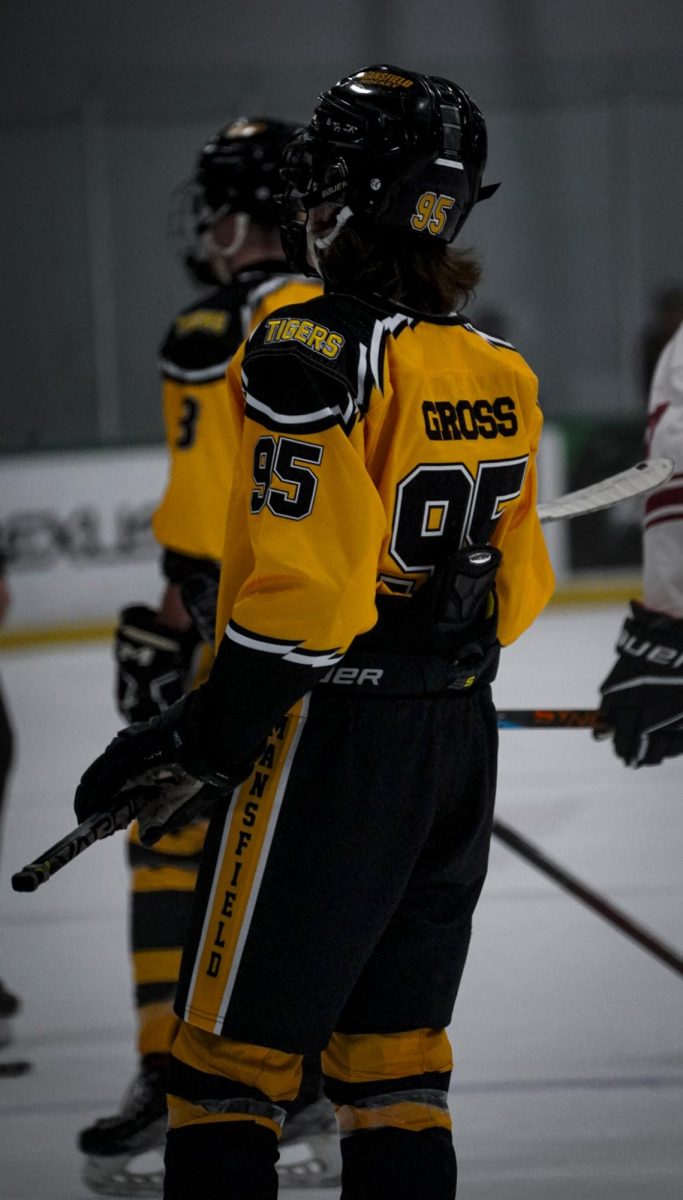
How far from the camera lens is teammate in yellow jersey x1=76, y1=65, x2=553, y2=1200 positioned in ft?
4.70

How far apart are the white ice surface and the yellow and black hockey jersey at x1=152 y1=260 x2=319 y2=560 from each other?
0.90m

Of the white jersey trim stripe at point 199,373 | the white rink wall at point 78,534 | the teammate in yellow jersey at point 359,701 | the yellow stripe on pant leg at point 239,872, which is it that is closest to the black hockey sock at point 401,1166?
the teammate in yellow jersey at point 359,701

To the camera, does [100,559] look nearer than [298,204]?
No

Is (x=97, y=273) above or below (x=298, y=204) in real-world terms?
below

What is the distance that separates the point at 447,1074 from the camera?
64.5 inches

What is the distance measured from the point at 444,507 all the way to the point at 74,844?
45 centimetres

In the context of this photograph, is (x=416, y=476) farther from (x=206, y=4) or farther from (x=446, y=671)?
(x=206, y=4)

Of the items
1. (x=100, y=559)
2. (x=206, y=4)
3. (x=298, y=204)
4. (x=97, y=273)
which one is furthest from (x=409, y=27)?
(x=298, y=204)

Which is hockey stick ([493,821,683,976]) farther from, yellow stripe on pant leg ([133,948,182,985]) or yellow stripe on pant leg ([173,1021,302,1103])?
yellow stripe on pant leg ([173,1021,302,1103])

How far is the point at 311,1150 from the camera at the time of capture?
2299 millimetres

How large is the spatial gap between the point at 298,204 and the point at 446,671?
0.47m

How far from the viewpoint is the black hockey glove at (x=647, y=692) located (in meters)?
2.08

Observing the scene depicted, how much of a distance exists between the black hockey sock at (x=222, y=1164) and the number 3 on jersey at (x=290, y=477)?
22.2 inches

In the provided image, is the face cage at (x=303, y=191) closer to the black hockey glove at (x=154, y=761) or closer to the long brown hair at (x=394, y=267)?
the long brown hair at (x=394, y=267)
